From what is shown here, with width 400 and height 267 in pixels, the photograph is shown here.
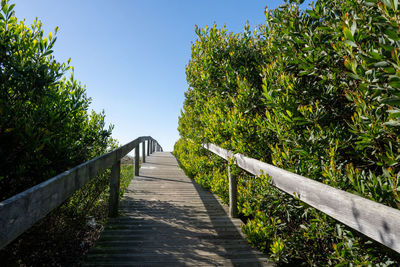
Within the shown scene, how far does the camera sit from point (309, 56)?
233 cm

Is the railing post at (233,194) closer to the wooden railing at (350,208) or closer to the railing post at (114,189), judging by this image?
the wooden railing at (350,208)

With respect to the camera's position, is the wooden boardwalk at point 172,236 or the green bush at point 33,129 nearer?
the green bush at point 33,129

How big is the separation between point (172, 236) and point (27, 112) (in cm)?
261

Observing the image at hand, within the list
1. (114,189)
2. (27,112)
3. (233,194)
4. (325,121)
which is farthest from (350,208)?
(114,189)

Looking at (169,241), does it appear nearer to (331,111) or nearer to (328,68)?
(331,111)

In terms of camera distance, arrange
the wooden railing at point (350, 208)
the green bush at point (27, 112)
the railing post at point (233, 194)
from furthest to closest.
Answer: the railing post at point (233, 194) < the green bush at point (27, 112) < the wooden railing at point (350, 208)

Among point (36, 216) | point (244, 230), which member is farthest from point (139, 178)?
point (36, 216)

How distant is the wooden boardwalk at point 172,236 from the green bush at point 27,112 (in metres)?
1.33

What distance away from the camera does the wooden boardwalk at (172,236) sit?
9.59 feet

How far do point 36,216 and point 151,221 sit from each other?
277cm

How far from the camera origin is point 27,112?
2.55 meters

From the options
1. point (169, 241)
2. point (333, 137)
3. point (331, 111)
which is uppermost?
point (331, 111)

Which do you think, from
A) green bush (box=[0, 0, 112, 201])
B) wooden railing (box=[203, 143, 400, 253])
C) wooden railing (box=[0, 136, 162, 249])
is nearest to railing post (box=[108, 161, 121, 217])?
green bush (box=[0, 0, 112, 201])

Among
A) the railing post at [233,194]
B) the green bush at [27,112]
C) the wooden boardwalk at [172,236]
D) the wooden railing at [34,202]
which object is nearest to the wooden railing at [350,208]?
the wooden boardwalk at [172,236]
